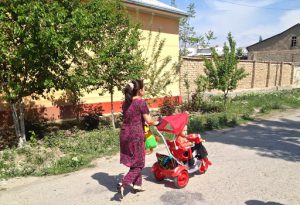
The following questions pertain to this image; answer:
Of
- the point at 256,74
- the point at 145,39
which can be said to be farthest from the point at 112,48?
the point at 256,74

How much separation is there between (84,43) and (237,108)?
26.1 feet

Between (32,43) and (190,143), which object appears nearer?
(190,143)

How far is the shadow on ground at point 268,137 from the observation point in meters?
7.25

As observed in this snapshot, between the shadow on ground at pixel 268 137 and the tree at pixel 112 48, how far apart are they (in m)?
2.94

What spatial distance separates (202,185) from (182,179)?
0.37 meters

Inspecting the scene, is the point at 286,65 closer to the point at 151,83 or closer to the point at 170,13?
the point at 170,13

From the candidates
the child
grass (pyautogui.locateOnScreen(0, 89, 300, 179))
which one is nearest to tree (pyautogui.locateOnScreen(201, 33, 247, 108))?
grass (pyautogui.locateOnScreen(0, 89, 300, 179))

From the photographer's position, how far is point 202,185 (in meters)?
5.20

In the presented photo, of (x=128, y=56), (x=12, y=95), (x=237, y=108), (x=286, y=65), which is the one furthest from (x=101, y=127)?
(x=286, y=65)

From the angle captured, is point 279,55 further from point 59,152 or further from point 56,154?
point 56,154

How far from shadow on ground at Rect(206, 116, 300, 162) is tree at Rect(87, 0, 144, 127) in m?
2.94

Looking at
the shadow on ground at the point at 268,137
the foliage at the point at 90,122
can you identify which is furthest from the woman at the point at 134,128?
the foliage at the point at 90,122

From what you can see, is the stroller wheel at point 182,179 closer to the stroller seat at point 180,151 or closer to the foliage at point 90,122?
the stroller seat at point 180,151

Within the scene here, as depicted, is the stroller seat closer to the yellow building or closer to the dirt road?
A: the dirt road
